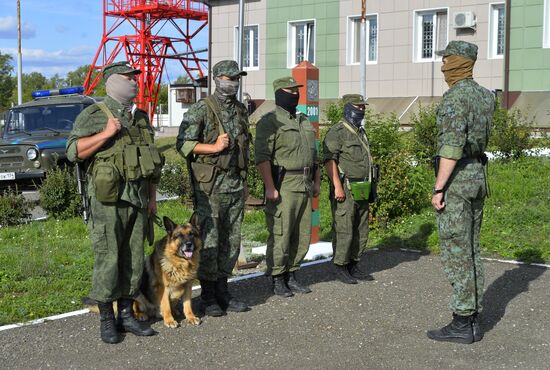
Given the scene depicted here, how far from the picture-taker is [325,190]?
41.8ft

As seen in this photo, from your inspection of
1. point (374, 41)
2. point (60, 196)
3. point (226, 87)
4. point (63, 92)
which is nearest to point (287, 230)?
point (226, 87)

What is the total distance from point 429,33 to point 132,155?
17993mm

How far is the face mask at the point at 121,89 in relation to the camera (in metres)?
5.48

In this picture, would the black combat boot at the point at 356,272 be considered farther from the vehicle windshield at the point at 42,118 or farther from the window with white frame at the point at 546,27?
the window with white frame at the point at 546,27

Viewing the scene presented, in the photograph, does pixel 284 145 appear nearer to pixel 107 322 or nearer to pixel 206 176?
pixel 206 176

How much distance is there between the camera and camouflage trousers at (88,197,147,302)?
5391 mm

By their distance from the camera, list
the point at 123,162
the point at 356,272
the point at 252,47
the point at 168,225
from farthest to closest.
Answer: the point at 252,47
the point at 356,272
the point at 168,225
the point at 123,162

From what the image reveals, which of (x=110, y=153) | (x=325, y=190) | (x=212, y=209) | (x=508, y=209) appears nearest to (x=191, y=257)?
(x=212, y=209)

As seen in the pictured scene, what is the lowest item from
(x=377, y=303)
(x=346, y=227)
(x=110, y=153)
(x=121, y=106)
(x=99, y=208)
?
(x=377, y=303)

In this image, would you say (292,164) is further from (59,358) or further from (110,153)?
(59,358)

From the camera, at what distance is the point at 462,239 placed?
5445 mm

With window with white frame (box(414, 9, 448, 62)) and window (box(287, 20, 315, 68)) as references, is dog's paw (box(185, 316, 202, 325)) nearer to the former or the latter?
window with white frame (box(414, 9, 448, 62))

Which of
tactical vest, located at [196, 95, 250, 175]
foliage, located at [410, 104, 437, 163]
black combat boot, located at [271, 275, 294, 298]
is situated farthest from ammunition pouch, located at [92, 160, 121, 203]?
foliage, located at [410, 104, 437, 163]

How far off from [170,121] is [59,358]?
32903 mm
